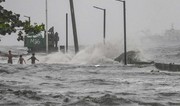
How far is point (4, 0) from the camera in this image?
70.1ft

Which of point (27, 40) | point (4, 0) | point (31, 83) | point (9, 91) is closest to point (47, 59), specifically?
point (27, 40)

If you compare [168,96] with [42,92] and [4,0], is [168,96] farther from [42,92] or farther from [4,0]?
[4,0]

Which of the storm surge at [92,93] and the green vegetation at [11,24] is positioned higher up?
the green vegetation at [11,24]

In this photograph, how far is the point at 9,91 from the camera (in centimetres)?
2584

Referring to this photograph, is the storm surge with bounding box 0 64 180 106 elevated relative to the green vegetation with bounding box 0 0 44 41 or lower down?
lower down

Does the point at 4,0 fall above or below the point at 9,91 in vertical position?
above

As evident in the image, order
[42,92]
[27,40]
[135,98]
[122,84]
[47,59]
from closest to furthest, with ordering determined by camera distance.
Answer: [135,98] < [42,92] < [122,84] < [47,59] < [27,40]

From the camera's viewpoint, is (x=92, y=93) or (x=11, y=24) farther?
(x=92, y=93)

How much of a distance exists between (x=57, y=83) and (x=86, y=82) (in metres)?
1.85

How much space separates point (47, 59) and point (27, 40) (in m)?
14.8

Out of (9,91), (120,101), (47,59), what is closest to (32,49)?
(47,59)

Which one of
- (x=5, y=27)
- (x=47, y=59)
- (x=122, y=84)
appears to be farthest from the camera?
(x=47, y=59)

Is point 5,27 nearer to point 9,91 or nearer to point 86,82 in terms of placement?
point 9,91

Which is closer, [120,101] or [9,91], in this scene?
[120,101]
